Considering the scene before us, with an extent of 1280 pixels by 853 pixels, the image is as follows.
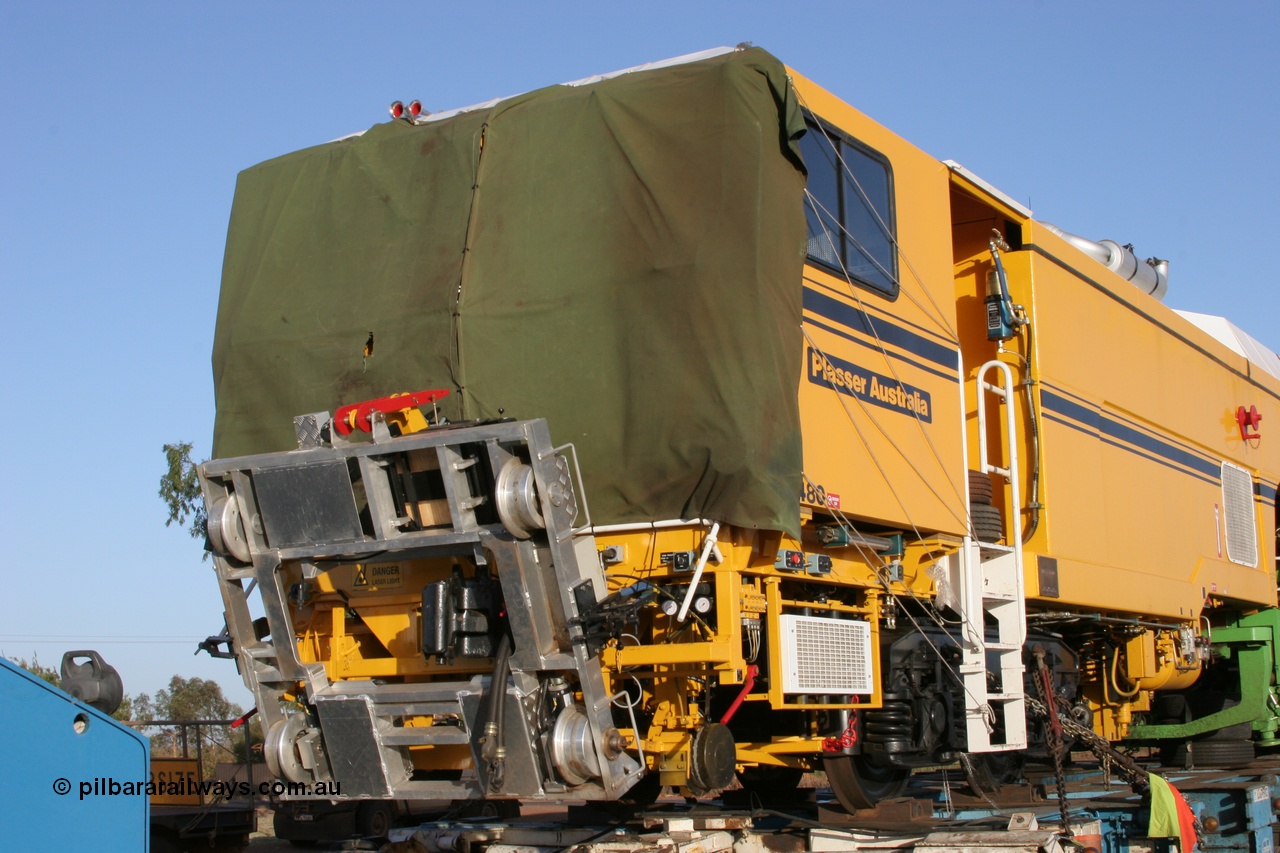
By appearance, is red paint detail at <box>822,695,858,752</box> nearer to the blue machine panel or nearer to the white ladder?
the white ladder

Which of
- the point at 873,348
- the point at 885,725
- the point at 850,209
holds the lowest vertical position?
the point at 885,725

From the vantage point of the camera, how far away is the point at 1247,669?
12156 mm

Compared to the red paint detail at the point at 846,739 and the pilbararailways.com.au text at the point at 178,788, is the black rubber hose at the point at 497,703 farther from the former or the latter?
the red paint detail at the point at 846,739

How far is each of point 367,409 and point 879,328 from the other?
9.02ft

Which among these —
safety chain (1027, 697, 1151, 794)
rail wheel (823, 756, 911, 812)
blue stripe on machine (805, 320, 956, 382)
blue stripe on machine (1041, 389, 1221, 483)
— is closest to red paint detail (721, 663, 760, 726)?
rail wheel (823, 756, 911, 812)

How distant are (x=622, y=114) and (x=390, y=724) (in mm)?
2988

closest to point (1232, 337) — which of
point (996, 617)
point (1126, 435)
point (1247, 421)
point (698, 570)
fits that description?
point (1247, 421)

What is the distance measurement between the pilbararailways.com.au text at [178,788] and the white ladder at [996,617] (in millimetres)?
3466

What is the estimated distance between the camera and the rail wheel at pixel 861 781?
264 inches

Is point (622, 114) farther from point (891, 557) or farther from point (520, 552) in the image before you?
point (891, 557)

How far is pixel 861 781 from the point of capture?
6992 mm

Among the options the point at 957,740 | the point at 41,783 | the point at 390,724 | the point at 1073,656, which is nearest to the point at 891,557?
the point at 957,740

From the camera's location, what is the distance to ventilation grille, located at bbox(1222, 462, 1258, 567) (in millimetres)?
11891

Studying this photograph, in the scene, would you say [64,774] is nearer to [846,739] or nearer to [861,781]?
[846,739]
